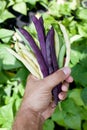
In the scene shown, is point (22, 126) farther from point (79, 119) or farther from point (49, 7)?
point (49, 7)

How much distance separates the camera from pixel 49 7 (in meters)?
2.16

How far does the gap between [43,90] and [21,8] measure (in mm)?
903

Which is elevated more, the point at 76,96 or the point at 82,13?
the point at 82,13

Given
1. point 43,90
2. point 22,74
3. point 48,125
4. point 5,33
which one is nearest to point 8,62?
point 22,74

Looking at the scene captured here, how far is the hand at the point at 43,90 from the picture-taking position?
4.34ft

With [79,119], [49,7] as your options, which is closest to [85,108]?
[79,119]

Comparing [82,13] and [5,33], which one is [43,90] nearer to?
[5,33]

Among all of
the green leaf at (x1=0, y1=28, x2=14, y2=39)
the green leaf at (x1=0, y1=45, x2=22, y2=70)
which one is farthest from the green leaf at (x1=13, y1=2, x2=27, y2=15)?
the green leaf at (x1=0, y1=45, x2=22, y2=70)

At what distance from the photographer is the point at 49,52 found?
136 cm

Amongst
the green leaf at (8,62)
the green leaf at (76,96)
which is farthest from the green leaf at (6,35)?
the green leaf at (76,96)

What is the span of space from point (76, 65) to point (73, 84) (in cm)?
15

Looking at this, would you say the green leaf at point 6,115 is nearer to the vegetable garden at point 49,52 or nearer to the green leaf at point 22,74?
the vegetable garden at point 49,52

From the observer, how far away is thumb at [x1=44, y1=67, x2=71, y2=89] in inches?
51.9

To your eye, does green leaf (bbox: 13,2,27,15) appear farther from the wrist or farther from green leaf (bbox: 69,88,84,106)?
the wrist
